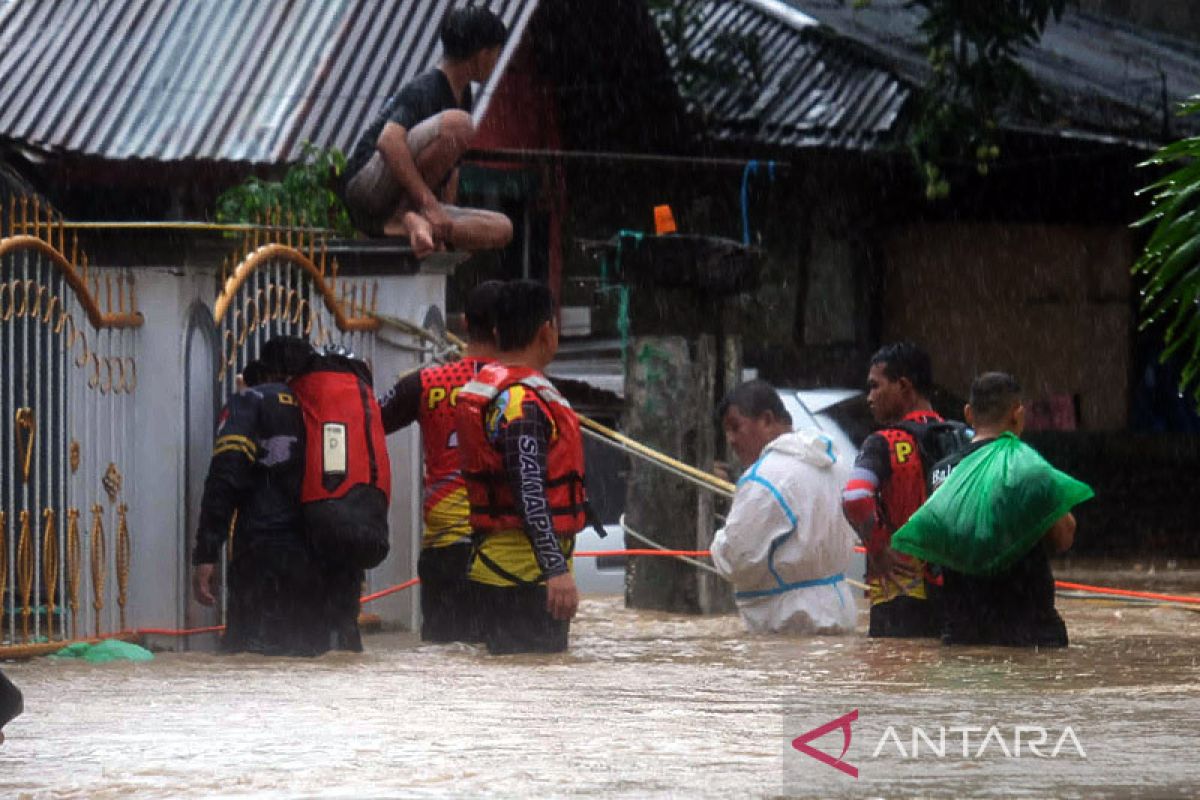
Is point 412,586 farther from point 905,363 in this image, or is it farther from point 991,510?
point 991,510

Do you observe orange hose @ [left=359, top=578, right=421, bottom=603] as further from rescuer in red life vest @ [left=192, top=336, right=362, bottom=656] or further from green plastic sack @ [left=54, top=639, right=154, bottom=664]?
green plastic sack @ [left=54, top=639, right=154, bottom=664]

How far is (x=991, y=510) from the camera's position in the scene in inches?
352

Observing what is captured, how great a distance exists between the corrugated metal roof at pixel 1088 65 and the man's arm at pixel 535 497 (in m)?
11.1

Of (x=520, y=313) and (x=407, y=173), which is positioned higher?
(x=407, y=173)

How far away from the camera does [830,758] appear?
6008 mm

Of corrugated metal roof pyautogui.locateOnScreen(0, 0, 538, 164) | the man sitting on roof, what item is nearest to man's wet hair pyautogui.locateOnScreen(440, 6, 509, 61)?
the man sitting on roof

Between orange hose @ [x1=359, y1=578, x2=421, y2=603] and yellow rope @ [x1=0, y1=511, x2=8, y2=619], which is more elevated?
yellow rope @ [x1=0, y1=511, x2=8, y2=619]

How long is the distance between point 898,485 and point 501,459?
172cm

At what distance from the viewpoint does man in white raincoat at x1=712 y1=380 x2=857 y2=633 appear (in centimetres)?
1015

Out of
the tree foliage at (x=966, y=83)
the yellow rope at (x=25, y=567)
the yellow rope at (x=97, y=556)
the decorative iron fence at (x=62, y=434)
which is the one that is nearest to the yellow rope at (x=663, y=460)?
the decorative iron fence at (x=62, y=434)

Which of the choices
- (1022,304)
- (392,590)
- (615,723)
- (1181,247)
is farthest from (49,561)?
(1022,304)

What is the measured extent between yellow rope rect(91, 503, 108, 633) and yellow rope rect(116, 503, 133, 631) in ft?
0.27

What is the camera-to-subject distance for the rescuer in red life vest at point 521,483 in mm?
8969

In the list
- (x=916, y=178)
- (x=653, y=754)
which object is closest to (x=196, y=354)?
(x=653, y=754)
